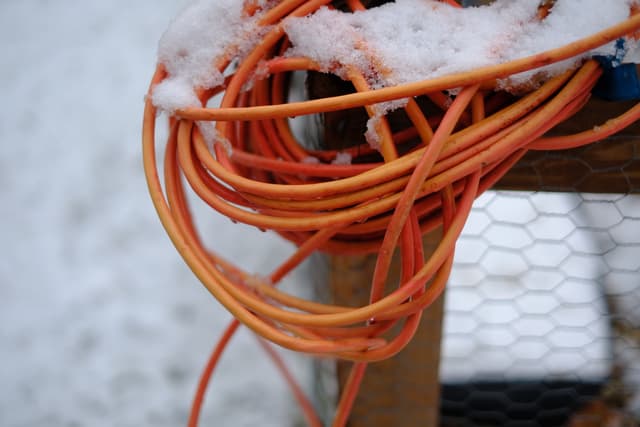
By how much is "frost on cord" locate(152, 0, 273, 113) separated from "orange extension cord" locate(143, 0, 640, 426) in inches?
0.4

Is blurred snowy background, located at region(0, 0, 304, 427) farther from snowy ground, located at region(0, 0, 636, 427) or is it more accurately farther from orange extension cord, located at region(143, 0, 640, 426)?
orange extension cord, located at region(143, 0, 640, 426)

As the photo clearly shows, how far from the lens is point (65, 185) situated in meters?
1.61

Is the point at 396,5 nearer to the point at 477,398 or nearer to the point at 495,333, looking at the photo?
the point at 477,398

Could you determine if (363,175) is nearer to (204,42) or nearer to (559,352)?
(204,42)

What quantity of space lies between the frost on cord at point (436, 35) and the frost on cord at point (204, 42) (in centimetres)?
5

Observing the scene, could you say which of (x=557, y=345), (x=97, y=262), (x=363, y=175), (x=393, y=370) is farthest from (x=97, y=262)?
(x=363, y=175)

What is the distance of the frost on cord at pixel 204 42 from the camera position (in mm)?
500

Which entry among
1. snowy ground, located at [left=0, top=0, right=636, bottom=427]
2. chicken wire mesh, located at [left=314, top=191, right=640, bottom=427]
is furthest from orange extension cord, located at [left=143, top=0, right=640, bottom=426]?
snowy ground, located at [left=0, top=0, right=636, bottom=427]

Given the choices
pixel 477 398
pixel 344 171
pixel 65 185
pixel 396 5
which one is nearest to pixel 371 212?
pixel 344 171

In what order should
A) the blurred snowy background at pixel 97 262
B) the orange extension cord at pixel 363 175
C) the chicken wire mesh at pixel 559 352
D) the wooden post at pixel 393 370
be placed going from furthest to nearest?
the blurred snowy background at pixel 97 262 < the chicken wire mesh at pixel 559 352 < the wooden post at pixel 393 370 < the orange extension cord at pixel 363 175

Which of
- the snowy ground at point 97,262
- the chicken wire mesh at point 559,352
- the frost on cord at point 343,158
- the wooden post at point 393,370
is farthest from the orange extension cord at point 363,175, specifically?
the snowy ground at point 97,262

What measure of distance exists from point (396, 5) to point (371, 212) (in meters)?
0.19

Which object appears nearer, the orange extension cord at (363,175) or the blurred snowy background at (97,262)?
the orange extension cord at (363,175)

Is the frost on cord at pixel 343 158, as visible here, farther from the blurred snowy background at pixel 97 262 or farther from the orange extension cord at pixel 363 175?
the blurred snowy background at pixel 97 262
